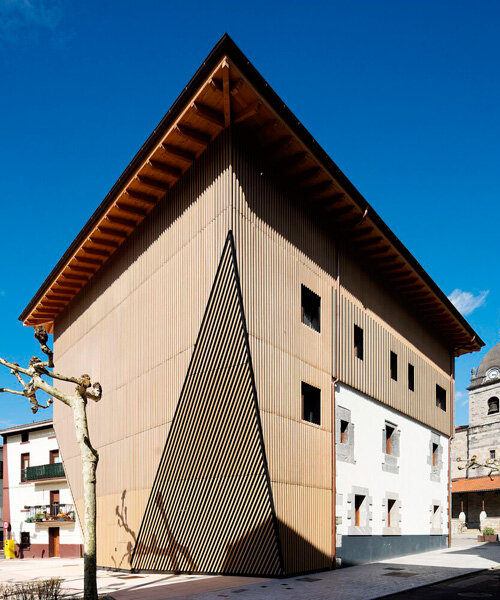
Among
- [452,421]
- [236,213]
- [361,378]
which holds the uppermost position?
[236,213]

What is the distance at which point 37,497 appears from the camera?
133 feet

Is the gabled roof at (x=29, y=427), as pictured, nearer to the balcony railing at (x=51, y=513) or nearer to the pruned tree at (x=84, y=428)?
the balcony railing at (x=51, y=513)

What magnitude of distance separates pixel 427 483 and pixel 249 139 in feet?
61.3

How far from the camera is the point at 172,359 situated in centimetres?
1798

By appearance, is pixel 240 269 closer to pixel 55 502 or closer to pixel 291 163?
pixel 291 163

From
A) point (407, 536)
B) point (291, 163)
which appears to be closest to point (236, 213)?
point (291, 163)

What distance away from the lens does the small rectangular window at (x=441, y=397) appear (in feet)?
103

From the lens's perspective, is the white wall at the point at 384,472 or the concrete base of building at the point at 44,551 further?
the concrete base of building at the point at 44,551

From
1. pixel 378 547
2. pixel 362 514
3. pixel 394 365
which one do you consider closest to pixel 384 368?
pixel 394 365

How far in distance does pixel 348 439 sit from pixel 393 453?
4954mm

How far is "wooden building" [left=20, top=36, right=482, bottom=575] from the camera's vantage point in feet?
53.1

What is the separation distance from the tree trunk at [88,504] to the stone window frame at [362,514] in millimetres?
10284

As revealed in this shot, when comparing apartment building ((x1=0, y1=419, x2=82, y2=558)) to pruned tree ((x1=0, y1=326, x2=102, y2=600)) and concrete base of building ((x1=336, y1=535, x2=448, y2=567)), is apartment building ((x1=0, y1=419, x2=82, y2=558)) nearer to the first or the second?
concrete base of building ((x1=336, y1=535, x2=448, y2=567))

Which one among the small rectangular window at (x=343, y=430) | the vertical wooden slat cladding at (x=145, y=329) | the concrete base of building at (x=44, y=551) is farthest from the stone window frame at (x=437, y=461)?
the concrete base of building at (x=44, y=551)
